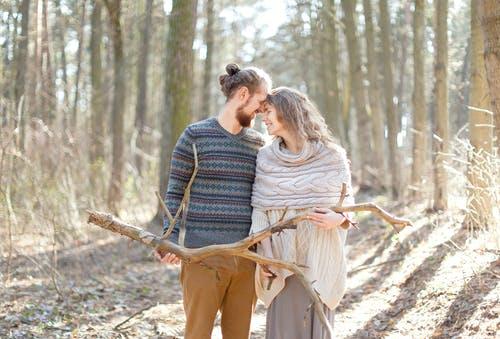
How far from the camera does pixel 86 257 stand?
934cm

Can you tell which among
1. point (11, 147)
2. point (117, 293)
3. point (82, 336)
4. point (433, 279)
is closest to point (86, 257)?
point (117, 293)

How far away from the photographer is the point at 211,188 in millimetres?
4105

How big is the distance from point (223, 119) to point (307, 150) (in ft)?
1.84

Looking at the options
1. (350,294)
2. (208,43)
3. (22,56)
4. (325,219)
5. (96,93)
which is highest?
(208,43)

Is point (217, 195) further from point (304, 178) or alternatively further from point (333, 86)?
point (333, 86)

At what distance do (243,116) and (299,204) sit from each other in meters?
0.65

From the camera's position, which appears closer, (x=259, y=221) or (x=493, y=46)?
(x=259, y=221)

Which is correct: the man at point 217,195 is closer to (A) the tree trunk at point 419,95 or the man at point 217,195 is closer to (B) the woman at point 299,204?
(B) the woman at point 299,204

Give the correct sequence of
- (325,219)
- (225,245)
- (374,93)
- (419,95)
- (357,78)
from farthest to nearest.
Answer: (357,78) → (374,93) → (419,95) → (325,219) → (225,245)

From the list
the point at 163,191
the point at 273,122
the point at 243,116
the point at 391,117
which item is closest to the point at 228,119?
the point at 243,116

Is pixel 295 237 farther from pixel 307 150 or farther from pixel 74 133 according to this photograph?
pixel 74 133

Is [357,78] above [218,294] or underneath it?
above

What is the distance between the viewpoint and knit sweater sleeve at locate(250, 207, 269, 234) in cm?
404

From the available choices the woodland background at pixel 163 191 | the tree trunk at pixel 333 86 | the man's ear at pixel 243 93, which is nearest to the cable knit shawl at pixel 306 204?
the man's ear at pixel 243 93
